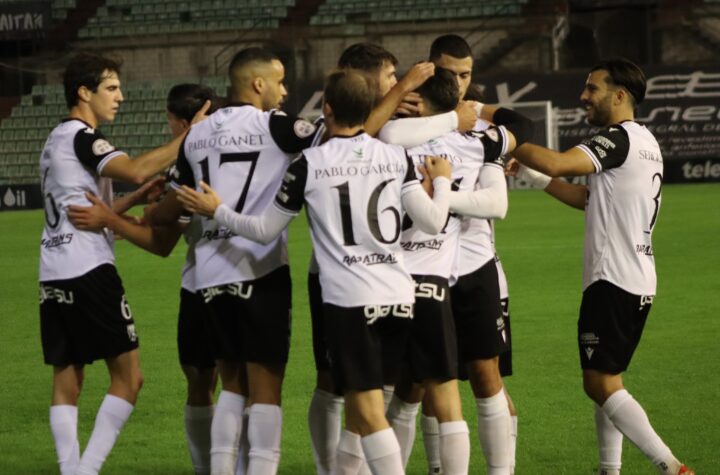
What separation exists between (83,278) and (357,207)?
1.46 metres

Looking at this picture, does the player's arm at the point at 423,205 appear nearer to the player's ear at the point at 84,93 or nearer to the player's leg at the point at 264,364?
the player's leg at the point at 264,364

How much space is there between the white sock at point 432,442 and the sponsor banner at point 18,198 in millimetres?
22185

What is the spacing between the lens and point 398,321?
473 centimetres

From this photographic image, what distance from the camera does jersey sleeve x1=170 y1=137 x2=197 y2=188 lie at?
5156 mm

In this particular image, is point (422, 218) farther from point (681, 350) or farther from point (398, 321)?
point (681, 350)

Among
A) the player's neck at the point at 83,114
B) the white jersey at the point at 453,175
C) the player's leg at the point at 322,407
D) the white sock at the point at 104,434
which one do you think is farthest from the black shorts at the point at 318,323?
the player's neck at the point at 83,114

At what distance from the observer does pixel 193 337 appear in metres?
5.52

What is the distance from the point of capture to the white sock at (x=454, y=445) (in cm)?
489

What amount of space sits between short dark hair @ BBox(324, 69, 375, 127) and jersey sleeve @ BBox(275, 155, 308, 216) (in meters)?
0.22

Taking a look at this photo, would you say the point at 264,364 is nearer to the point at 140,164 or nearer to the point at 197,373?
the point at 197,373

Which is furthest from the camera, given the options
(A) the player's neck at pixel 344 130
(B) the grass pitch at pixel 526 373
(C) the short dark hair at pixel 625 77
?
(B) the grass pitch at pixel 526 373

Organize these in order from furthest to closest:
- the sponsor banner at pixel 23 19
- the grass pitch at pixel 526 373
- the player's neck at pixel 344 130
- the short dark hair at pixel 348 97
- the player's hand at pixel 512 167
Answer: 1. the sponsor banner at pixel 23 19
2. the grass pitch at pixel 526 373
3. the player's hand at pixel 512 167
4. the player's neck at pixel 344 130
5. the short dark hair at pixel 348 97

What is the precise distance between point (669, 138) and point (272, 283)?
23.7m

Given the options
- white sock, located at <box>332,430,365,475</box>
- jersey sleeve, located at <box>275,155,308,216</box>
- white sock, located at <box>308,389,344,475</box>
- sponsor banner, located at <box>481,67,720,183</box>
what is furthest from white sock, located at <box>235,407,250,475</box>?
sponsor banner, located at <box>481,67,720,183</box>
